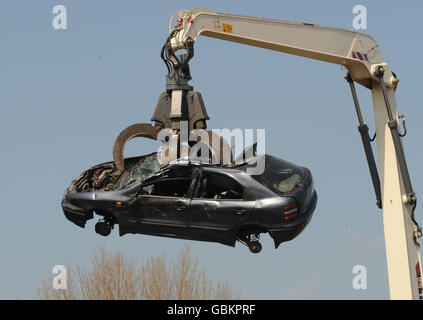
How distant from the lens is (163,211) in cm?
1386

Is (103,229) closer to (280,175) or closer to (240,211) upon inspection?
(240,211)

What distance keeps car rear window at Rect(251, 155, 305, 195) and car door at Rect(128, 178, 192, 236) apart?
119 centimetres

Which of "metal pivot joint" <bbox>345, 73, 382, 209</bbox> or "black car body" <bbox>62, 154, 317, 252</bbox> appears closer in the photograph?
"black car body" <bbox>62, 154, 317, 252</bbox>

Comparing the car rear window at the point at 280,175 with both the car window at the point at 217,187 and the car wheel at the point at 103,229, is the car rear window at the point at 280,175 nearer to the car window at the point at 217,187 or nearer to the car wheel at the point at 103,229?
the car window at the point at 217,187

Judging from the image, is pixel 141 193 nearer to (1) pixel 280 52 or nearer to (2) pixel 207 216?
(2) pixel 207 216

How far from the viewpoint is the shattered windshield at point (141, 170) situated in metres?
14.8

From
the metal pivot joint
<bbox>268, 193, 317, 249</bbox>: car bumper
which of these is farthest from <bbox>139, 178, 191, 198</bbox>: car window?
the metal pivot joint

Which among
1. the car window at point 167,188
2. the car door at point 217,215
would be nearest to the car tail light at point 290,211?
the car door at point 217,215

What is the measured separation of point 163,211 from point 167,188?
831mm

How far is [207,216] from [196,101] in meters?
1.72

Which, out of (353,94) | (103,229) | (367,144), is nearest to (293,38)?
(353,94)

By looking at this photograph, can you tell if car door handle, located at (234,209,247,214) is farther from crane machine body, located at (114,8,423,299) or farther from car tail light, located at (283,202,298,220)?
crane machine body, located at (114,8,423,299)

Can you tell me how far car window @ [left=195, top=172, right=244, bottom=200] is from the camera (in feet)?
45.8

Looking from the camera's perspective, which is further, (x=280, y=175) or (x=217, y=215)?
(x=280, y=175)
